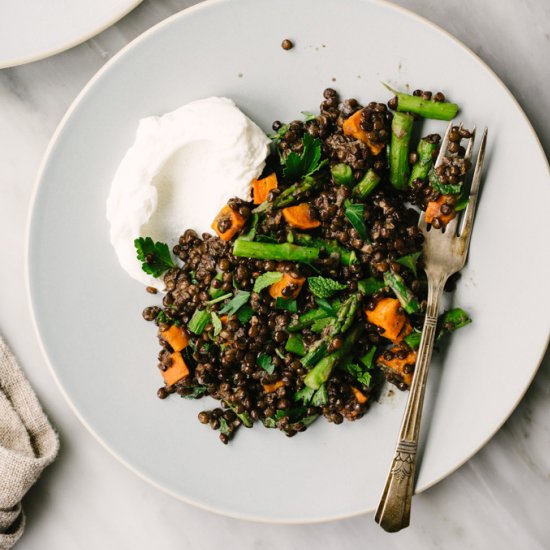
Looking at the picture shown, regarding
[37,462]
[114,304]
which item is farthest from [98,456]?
[114,304]

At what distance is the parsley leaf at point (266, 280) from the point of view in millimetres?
2406

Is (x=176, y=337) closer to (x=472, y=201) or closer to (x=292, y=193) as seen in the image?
(x=292, y=193)

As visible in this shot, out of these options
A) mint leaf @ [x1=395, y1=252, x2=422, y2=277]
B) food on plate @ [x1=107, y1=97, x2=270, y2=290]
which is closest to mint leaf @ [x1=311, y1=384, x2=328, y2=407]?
mint leaf @ [x1=395, y1=252, x2=422, y2=277]

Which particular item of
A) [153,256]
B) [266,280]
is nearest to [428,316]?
[266,280]

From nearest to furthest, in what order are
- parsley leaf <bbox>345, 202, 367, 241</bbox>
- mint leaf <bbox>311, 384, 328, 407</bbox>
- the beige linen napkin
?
parsley leaf <bbox>345, 202, 367, 241</bbox>, mint leaf <bbox>311, 384, 328, 407</bbox>, the beige linen napkin

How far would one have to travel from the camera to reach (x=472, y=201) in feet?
8.11

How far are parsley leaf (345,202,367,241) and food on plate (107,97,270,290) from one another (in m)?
0.45

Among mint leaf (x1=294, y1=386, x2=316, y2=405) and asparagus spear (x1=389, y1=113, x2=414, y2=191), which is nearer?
asparagus spear (x1=389, y1=113, x2=414, y2=191)

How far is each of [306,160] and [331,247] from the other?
1.27 ft

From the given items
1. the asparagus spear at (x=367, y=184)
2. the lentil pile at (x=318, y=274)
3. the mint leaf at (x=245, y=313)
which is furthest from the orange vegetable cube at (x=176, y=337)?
the asparagus spear at (x=367, y=184)

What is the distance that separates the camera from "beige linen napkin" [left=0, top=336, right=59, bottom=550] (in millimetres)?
2961

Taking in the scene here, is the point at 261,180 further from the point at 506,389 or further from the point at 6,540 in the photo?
the point at 6,540

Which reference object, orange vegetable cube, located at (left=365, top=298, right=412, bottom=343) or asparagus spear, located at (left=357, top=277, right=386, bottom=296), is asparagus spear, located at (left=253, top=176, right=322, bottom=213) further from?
orange vegetable cube, located at (left=365, top=298, right=412, bottom=343)

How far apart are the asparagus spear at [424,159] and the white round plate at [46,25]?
1474 millimetres
